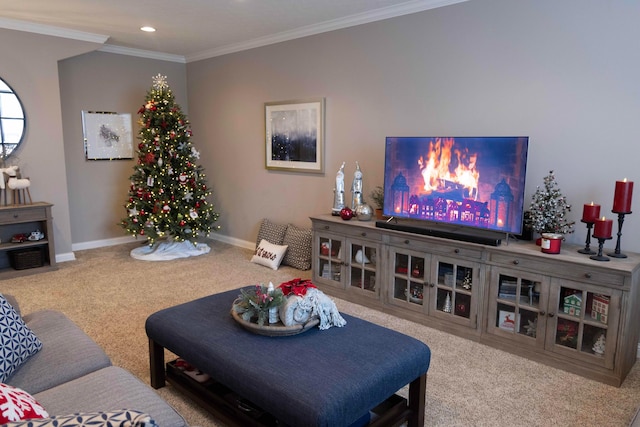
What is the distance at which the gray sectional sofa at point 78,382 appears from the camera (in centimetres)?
156

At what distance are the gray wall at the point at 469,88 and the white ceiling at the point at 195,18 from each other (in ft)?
0.45

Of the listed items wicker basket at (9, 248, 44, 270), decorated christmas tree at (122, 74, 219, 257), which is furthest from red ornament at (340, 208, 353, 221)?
wicker basket at (9, 248, 44, 270)

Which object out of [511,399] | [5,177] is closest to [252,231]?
[5,177]

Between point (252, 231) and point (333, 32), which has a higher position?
point (333, 32)

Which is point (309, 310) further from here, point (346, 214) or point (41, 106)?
point (41, 106)

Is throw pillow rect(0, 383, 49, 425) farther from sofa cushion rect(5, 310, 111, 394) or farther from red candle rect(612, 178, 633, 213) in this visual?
red candle rect(612, 178, 633, 213)

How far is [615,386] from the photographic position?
2.66 m

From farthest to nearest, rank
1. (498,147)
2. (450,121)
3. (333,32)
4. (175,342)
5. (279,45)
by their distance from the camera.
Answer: (279,45) → (333,32) → (450,121) → (498,147) → (175,342)

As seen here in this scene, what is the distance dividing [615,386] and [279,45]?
4.46m

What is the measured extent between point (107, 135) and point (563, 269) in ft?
17.9

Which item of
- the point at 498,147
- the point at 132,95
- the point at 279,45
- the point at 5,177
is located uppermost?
the point at 279,45

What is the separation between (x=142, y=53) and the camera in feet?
19.7

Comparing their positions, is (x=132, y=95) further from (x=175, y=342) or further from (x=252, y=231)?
(x=175, y=342)

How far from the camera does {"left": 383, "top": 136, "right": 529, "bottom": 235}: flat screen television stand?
312 centimetres
